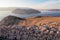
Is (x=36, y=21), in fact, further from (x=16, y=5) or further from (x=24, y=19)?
(x=16, y=5)

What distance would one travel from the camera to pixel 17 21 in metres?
2.73

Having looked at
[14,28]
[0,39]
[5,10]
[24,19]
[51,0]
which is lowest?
[0,39]

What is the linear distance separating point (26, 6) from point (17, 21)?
35 cm

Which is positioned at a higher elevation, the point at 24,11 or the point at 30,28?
the point at 24,11

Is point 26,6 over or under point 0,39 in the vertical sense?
over

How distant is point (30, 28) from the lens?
105 inches

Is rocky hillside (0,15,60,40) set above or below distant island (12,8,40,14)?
below

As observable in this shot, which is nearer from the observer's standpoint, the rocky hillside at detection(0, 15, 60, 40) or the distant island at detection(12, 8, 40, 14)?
the rocky hillside at detection(0, 15, 60, 40)

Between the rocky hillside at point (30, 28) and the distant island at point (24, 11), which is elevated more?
the distant island at point (24, 11)

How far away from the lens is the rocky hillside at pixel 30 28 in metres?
2.62

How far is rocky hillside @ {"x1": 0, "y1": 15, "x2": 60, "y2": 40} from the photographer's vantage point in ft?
8.59

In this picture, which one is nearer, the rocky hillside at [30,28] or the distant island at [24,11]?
the rocky hillside at [30,28]

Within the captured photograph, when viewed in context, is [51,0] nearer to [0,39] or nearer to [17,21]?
[17,21]

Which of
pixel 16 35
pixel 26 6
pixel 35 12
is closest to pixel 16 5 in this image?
pixel 26 6
